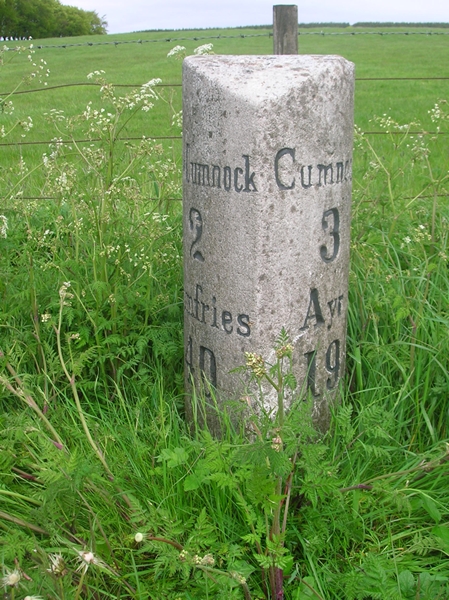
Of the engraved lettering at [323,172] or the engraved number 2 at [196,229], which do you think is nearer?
the engraved lettering at [323,172]

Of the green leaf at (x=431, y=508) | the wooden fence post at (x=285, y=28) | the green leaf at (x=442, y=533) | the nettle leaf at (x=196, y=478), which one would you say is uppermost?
the wooden fence post at (x=285, y=28)

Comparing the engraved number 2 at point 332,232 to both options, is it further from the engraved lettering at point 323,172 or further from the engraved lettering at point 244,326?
the engraved lettering at point 244,326

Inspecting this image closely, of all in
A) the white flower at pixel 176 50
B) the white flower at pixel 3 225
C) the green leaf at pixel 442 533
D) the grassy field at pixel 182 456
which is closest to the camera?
the grassy field at pixel 182 456

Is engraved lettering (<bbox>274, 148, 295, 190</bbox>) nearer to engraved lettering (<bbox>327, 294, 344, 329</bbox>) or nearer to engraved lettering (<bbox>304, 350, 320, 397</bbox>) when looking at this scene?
engraved lettering (<bbox>327, 294, 344, 329</bbox>)

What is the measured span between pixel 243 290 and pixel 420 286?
1.08m

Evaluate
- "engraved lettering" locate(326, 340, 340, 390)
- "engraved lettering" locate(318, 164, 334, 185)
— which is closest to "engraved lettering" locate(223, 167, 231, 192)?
"engraved lettering" locate(318, 164, 334, 185)

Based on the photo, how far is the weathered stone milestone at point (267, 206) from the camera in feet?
6.31

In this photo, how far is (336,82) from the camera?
199 cm

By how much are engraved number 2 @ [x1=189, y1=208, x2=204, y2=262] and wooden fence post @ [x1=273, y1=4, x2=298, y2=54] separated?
159 centimetres

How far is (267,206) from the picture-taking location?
1.96 metres

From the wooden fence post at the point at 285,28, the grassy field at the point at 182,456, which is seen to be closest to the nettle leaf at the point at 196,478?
the grassy field at the point at 182,456

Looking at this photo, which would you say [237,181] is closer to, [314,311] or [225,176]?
[225,176]

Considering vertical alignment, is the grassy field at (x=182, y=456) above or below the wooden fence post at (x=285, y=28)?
below

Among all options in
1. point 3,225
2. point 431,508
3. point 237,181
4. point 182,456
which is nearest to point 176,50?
point 3,225
